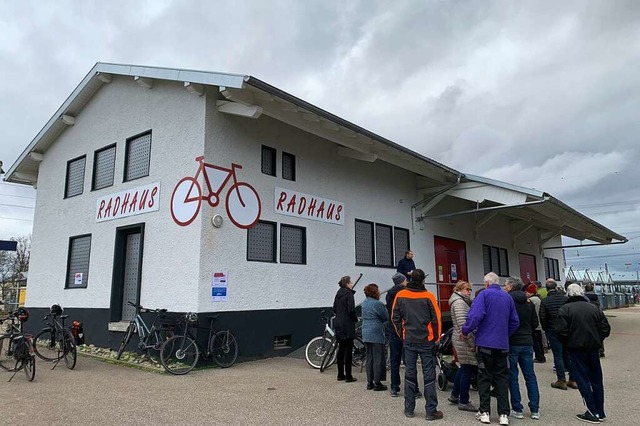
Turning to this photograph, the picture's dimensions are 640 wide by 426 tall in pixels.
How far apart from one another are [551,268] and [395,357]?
22.3 m

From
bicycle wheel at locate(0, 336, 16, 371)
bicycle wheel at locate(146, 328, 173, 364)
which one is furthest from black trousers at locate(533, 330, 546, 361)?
bicycle wheel at locate(0, 336, 16, 371)

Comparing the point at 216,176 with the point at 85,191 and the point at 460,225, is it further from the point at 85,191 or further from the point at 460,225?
the point at 460,225

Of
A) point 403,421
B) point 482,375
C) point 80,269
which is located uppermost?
point 80,269

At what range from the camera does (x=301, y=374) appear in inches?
320

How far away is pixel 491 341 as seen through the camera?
5.43 m

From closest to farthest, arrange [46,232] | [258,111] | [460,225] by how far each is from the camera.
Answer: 1. [258,111]
2. [46,232]
3. [460,225]

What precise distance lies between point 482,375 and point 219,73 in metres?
6.46

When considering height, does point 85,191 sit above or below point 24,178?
Answer: below

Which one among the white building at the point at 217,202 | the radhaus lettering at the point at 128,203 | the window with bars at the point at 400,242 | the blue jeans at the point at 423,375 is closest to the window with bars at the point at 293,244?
the white building at the point at 217,202

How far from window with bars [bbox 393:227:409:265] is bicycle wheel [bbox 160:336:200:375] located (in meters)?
6.98

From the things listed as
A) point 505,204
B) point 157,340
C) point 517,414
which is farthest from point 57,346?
point 505,204

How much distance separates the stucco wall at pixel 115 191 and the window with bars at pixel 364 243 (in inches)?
193

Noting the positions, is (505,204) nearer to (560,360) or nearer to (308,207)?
(308,207)

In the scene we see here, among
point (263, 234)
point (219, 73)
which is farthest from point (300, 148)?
point (219, 73)
